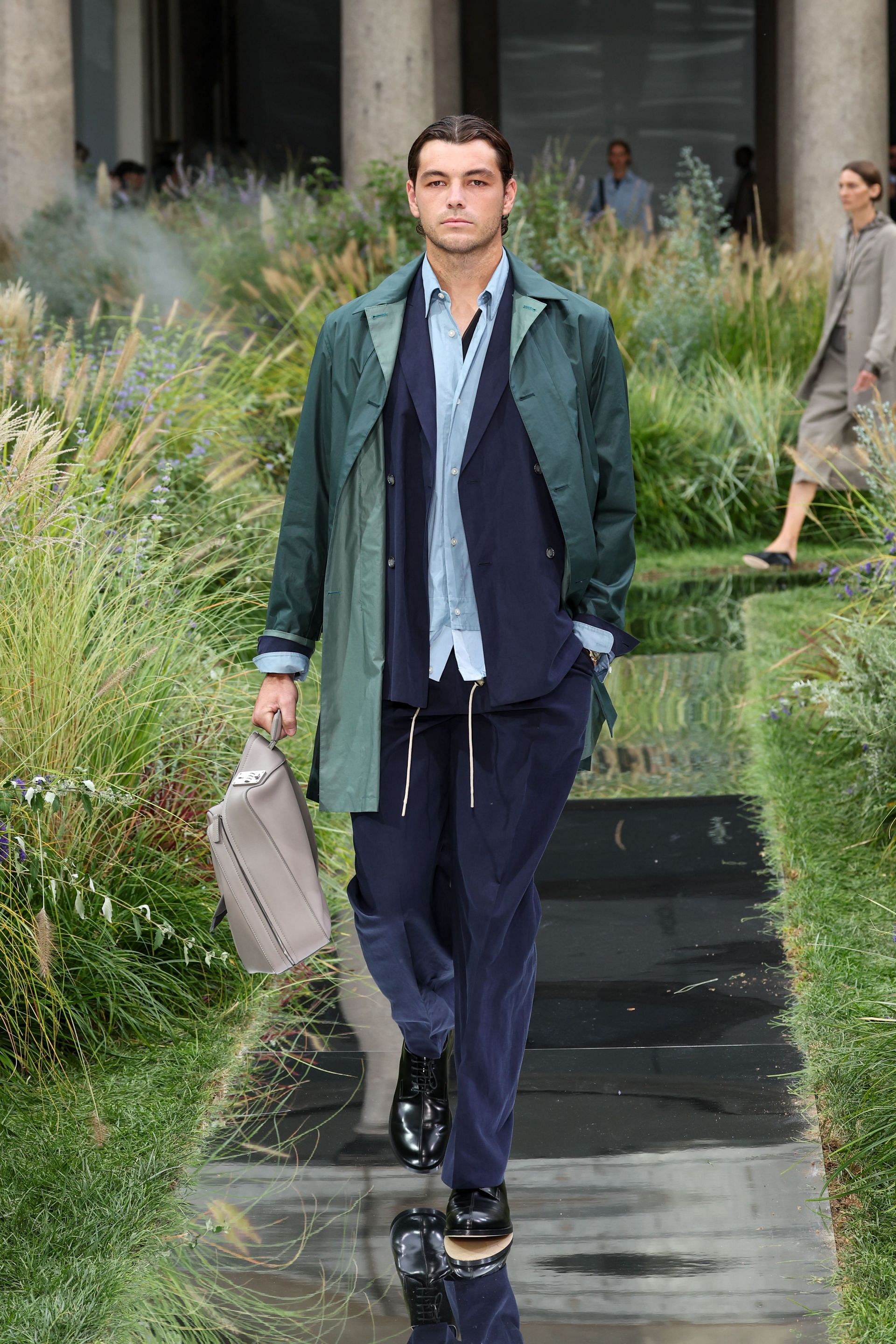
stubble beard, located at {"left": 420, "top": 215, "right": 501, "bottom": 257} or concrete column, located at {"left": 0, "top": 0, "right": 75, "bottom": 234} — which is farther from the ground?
concrete column, located at {"left": 0, "top": 0, "right": 75, "bottom": 234}

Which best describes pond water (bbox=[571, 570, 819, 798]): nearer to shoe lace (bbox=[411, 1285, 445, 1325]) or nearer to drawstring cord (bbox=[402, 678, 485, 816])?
drawstring cord (bbox=[402, 678, 485, 816])

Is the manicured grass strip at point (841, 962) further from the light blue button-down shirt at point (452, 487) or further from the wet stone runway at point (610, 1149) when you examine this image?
the light blue button-down shirt at point (452, 487)

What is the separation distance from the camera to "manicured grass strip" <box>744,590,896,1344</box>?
2.87m

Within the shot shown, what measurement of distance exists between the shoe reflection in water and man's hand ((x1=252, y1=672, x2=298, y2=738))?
0.95 meters

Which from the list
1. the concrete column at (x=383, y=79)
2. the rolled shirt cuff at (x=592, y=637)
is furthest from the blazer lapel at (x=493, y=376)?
the concrete column at (x=383, y=79)

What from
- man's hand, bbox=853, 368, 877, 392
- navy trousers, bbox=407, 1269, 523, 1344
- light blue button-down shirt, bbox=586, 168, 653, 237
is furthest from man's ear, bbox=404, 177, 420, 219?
light blue button-down shirt, bbox=586, 168, 653, 237

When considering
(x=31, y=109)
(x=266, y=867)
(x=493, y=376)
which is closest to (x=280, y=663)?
(x=266, y=867)

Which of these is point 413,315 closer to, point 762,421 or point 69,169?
point 762,421

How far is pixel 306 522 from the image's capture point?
10.0 feet

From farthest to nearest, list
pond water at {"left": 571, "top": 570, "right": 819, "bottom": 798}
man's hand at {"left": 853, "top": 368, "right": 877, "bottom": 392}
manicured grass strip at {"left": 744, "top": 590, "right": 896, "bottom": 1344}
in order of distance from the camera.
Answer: man's hand at {"left": 853, "top": 368, "right": 877, "bottom": 392} < pond water at {"left": 571, "top": 570, "right": 819, "bottom": 798} < manicured grass strip at {"left": 744, "top": 590, "right": 896, "bottom": 1344}

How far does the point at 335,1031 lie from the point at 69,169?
476 inches

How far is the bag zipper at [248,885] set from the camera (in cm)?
293

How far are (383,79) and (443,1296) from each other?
13193mm

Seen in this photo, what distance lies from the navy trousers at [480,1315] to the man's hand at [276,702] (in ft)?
3.36
